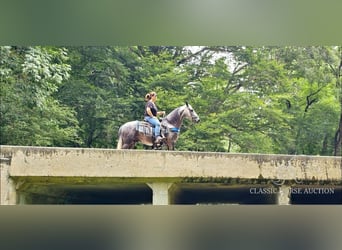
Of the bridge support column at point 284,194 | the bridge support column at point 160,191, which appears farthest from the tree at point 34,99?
the bridge support column at point 284,194

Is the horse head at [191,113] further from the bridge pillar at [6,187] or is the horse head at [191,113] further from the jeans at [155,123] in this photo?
the bridge pillar at [6,187]

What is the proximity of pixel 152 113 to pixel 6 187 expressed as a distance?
129 cm

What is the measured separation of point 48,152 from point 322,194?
2.26 metres

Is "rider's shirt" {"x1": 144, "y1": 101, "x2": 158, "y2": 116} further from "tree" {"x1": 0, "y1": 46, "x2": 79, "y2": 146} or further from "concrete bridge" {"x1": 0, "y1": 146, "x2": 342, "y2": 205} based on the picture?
"tree" {"x1": 0, "y1": 46, "x2": 79, "y2": 146}

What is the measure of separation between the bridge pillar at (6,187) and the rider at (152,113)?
3.84 feet

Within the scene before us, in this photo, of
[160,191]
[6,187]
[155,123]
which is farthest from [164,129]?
[6,187]

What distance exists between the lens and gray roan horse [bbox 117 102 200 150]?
3.61 m

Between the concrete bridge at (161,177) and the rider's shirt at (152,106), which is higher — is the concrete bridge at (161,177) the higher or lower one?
the lower one

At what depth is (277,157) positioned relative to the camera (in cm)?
367

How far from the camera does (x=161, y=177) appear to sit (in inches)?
141

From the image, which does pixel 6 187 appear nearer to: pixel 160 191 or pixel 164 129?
pixel 160 191

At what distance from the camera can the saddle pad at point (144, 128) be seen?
3633 millimetres
